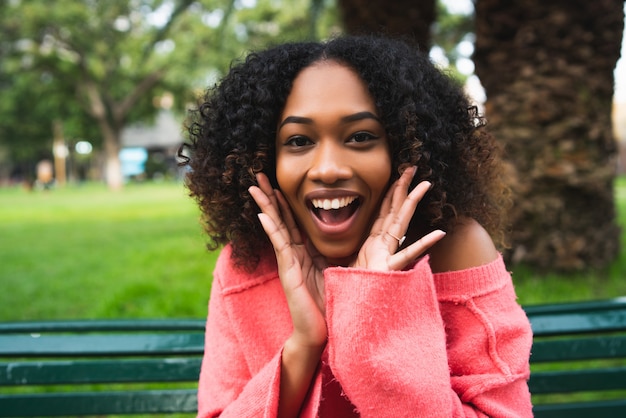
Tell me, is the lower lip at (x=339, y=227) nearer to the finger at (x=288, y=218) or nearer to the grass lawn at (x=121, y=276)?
the finger at (x=288, y=218)

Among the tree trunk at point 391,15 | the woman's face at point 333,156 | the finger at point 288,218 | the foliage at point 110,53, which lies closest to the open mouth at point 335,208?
the woman's face at point 333,156

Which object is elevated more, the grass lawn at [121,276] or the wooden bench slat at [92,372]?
the wooden bench slat at [92,372]

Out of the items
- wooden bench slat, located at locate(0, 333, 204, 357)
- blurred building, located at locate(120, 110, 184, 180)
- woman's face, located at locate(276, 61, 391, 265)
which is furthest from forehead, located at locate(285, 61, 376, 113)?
blurred building, located at locate(120, 110, 184, 180)

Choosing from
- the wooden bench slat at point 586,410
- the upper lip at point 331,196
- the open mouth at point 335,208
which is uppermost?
the upper lip at point 331,196

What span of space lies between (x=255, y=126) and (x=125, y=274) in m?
5.04

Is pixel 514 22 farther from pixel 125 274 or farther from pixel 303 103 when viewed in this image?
pixel 125 274

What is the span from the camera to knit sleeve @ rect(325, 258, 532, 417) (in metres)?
1.34

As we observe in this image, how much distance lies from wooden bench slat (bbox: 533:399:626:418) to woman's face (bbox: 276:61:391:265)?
108cm

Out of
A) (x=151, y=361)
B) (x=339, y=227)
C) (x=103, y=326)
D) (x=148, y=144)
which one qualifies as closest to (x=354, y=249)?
(x=339, y=227)

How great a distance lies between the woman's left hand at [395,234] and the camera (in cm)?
145

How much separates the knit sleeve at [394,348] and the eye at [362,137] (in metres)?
0.35

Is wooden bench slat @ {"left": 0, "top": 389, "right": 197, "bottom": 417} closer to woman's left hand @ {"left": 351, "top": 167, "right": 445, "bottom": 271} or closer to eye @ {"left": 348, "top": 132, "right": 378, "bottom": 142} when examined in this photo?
woman's left hand @ {"left": 351, "top": 167, "right": 445, "bottom": 271}

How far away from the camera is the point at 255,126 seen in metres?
1.60

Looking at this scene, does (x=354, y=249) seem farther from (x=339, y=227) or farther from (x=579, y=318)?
(x=579, y=318)
